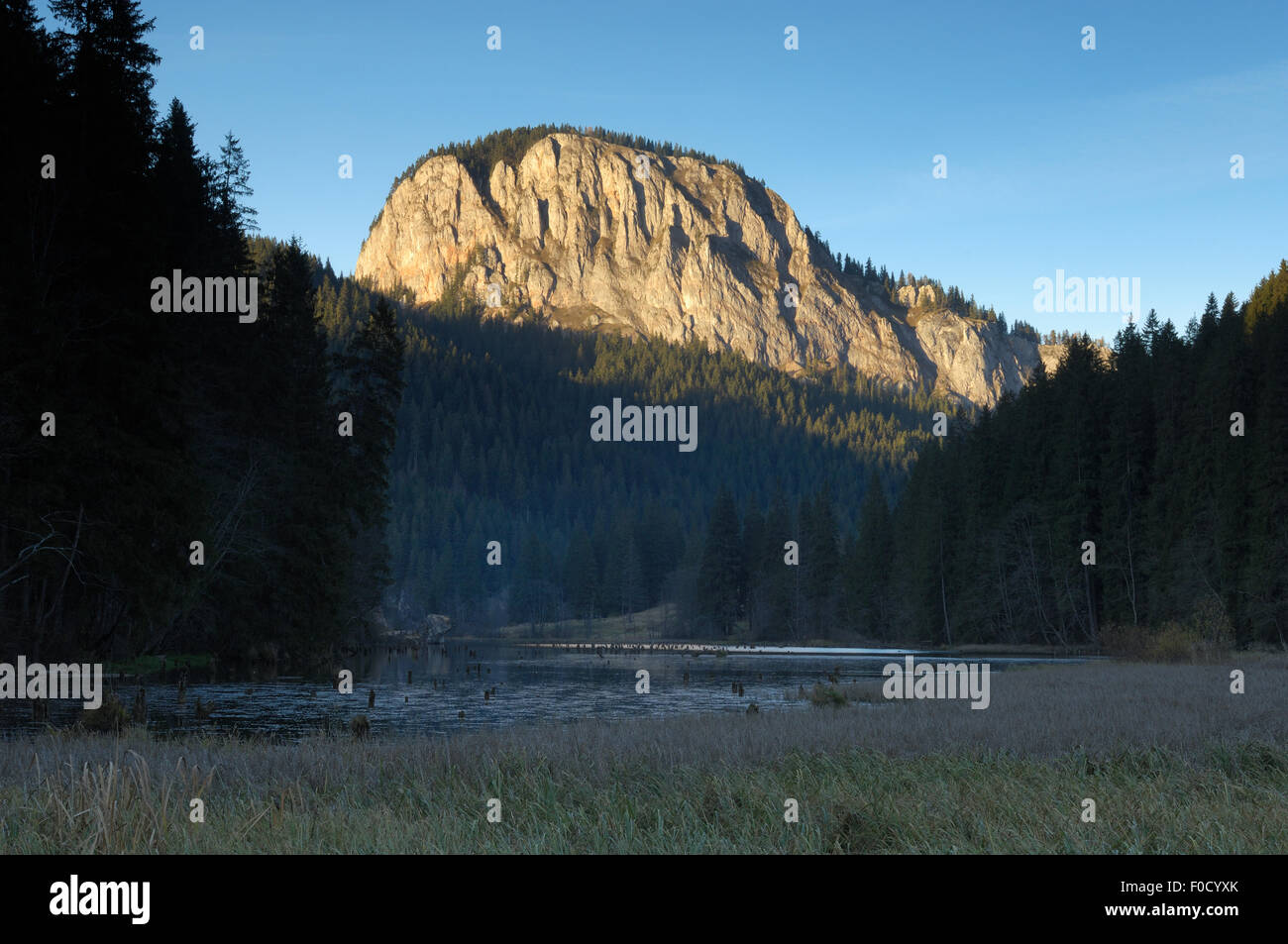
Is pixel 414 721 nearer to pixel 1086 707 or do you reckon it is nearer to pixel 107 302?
pixel 107 302

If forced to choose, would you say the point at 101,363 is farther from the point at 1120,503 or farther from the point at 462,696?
the point at 1120,503

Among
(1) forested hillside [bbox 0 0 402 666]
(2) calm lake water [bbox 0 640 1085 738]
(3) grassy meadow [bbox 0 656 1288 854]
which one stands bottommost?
(2) calm lake water [bbox 0 640 1085 738]

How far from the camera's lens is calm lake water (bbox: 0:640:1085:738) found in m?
23.3

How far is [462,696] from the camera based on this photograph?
34875 millimetres

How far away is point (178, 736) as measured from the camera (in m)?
18.9

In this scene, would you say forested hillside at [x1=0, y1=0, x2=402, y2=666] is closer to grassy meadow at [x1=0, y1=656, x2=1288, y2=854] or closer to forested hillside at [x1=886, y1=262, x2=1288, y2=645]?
grassy meadow at [x1=0, y1=656, x2=1288, y2=854]

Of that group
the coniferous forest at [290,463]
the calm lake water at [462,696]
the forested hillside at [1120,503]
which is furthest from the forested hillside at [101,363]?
the forested hillside at [1120,503]

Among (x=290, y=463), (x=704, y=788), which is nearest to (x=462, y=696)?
(x=290, y=463)

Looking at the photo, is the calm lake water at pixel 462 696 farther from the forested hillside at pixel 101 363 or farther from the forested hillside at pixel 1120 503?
the forested hillside at pixel 1120 503

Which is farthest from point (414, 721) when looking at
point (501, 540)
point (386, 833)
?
point (501, 540)

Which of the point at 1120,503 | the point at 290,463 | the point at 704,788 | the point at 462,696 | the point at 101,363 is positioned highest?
the point at 101,363

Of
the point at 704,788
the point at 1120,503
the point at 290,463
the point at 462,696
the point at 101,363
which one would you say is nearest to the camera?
the point at 704,788

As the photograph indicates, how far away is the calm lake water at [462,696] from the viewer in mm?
23297

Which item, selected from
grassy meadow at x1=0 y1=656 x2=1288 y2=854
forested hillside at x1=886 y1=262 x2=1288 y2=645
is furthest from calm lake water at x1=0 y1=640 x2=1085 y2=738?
forested hillside at x1=886 y1=262 x2=1288 y2=645
